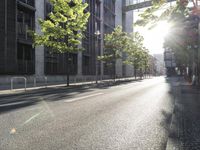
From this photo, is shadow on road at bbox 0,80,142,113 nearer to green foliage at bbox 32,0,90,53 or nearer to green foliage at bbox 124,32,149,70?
green foliage at bbox 32,0,90,53

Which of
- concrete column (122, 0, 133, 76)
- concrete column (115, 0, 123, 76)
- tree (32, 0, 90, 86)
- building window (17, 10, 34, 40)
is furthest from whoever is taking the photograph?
concrete column (122, 0, 133, 76)

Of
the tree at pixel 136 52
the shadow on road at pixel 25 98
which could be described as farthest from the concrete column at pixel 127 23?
the shadow on road at pixel 25 98

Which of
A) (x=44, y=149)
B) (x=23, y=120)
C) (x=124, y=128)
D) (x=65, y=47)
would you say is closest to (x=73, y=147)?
(x=44, y=149)

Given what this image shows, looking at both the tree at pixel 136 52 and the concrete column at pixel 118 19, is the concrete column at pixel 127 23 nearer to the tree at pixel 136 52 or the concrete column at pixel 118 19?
the concrete column at pixel 118 19

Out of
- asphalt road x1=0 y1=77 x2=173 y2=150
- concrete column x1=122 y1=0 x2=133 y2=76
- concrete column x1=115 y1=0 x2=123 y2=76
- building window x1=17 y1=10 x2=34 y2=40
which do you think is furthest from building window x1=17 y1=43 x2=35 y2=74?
concrete column x1=122 y1=0 x2=133 y2=76

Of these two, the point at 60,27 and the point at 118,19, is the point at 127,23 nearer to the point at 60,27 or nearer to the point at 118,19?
the point at 118,19

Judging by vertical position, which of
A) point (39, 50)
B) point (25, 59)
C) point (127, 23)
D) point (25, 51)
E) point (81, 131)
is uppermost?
point (127, 23)

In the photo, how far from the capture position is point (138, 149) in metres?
4.13

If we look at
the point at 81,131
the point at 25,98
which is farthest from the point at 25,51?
the point at 81,131

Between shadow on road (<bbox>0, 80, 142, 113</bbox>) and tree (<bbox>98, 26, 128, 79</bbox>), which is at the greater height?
tree (<bbox>98, 26, 128, 79</bbox>)

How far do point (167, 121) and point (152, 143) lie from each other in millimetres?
2283

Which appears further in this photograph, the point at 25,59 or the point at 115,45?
the point at 115,45

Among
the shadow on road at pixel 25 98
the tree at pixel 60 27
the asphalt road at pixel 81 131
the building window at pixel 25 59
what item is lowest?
the asphalt road at pixel 81 131

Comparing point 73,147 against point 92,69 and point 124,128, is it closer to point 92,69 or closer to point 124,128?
point 124,128
